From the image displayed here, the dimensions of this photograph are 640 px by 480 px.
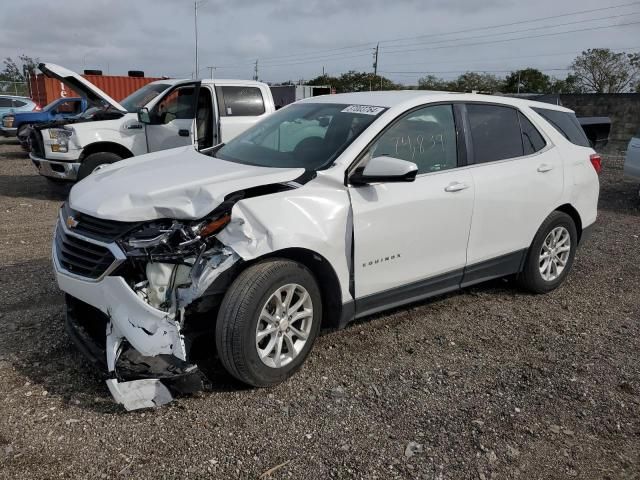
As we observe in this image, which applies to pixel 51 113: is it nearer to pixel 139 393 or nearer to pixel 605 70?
pixel 139 393

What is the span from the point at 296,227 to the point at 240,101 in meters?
5.97

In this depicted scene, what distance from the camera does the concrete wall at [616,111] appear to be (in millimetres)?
19484

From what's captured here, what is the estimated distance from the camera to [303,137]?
397 cm

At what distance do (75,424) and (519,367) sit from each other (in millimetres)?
2800

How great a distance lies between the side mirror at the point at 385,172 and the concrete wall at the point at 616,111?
18.3 m

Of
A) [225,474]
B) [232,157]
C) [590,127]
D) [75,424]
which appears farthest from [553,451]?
[590,127]

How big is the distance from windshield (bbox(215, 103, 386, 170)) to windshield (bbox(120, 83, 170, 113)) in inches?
223

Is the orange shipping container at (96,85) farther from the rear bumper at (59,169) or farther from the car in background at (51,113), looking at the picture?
the rear bumper at (59,169)

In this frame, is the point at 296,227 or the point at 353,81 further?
the point at 353,81

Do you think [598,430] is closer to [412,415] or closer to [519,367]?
[519,367]

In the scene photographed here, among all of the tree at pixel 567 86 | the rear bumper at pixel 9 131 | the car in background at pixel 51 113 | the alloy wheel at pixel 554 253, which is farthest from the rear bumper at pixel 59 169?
the tree at pixel 567 86

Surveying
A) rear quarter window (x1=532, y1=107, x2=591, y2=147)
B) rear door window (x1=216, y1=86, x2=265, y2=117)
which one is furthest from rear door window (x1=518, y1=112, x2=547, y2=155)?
rear door window (x1=216, y1=86, x2=265, y2=117)

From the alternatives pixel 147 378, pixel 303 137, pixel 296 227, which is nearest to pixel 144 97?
pixel 303 137

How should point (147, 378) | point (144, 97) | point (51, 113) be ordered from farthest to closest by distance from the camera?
point (51, 113)
point (144, 97)
point (147, 378)
